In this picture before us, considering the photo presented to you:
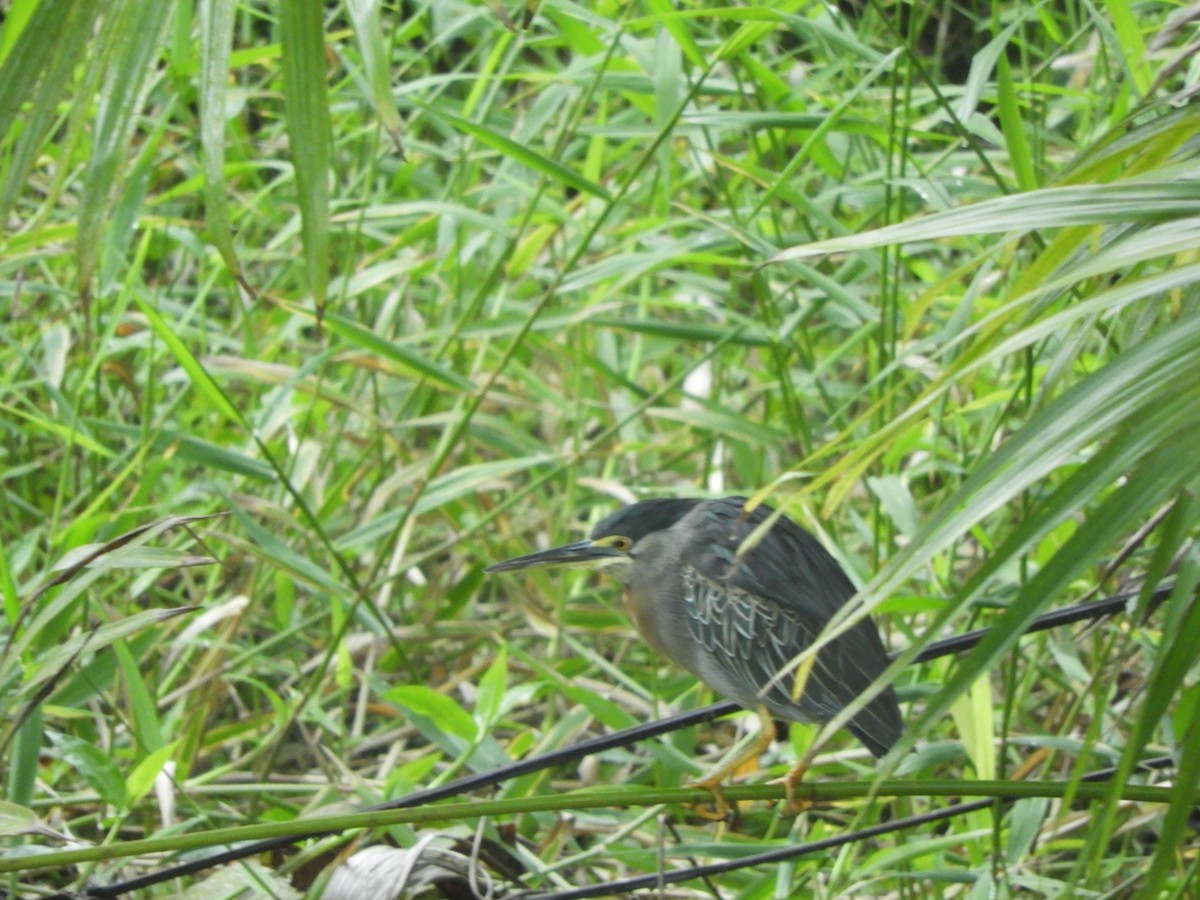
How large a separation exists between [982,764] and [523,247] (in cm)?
185

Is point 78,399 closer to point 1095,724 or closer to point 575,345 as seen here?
point 575,345

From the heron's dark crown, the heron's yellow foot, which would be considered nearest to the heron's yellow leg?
the heron's yellow foot

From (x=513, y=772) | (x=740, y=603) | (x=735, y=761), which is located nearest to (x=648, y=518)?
(x=740, y=603)

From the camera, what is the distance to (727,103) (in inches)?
156

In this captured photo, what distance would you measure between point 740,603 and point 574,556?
14.1 inches

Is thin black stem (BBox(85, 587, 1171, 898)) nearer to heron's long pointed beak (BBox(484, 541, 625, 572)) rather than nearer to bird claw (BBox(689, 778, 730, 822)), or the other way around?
bird claw (BBox(689, 778, 730, 822))

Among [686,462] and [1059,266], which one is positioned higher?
[1059,266]

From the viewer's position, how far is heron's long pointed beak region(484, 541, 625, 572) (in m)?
2.86

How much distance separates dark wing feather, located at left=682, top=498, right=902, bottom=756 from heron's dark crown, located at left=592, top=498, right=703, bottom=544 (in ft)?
0.20

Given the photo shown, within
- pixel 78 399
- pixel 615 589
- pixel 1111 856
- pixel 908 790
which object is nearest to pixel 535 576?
pixel 615 589

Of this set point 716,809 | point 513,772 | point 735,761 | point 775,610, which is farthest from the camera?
point 775,610

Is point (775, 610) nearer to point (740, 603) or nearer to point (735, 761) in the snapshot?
point (740, 603)

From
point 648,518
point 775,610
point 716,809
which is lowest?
point 716,809

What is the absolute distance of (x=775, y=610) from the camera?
2.80 metres
